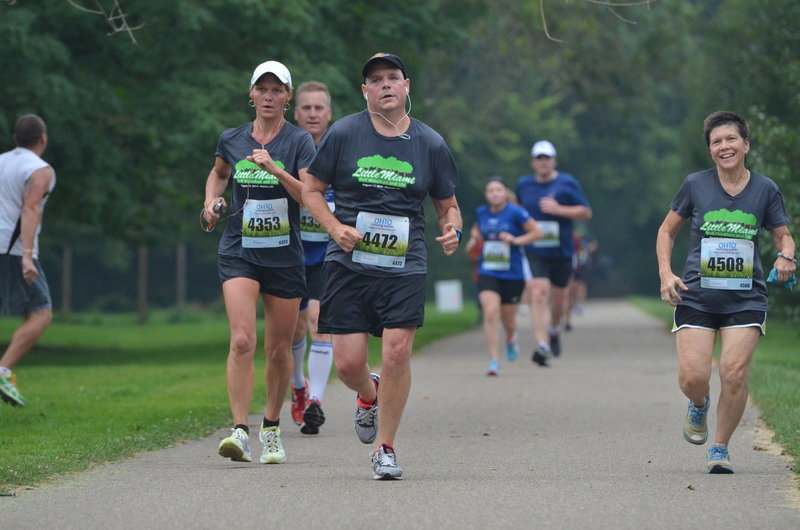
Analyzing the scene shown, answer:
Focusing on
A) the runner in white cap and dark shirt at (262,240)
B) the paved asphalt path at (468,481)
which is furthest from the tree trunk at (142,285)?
the runner in white cap and dark shirt at (262,240)

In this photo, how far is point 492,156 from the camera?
52281 mm

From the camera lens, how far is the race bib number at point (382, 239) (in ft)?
24.9

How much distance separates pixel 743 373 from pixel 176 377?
828 cm

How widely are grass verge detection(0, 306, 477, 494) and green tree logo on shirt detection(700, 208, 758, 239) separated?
348 cm

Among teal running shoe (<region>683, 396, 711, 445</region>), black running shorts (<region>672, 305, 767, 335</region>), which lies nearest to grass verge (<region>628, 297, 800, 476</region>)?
teal running shoe (<region>683, 396, 711, 445</region>)

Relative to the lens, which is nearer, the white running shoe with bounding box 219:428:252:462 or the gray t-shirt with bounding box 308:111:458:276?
the gray t-shirt with bounding box 308:111:458:276

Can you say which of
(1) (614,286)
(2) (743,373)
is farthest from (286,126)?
(1) (614,286)

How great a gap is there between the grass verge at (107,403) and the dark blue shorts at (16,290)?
2.47 feet

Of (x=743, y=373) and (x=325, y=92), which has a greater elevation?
(x=325, y=92)

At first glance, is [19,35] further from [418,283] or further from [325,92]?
[418,283]

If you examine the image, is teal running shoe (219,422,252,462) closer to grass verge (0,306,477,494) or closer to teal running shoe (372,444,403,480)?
A: grass verge (0,306,477,494)

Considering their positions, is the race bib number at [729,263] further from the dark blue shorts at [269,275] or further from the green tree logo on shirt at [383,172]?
the dark blue shorts at [269,275]

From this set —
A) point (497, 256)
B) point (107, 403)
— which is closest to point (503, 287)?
point (497, 256)

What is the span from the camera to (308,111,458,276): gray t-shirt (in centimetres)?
761
